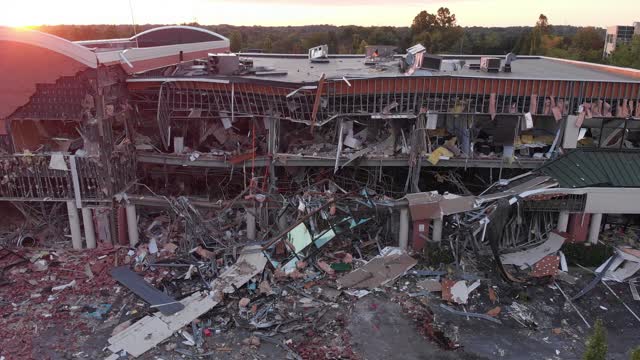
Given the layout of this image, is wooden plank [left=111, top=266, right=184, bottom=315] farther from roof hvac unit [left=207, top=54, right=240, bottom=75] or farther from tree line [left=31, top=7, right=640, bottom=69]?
tree line [left=31, top=7, right=640, bottom=69]

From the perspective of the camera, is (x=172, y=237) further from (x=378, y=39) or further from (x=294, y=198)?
(x=378, y=39)

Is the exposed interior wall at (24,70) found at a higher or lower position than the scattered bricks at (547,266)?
higher

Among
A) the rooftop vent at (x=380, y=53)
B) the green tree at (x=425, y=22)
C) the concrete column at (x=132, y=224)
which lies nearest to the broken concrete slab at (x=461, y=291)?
the concrete column at (x=132, y=224)

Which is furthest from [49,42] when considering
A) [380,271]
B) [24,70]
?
[380,271]

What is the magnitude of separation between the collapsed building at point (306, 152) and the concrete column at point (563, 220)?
40 mm

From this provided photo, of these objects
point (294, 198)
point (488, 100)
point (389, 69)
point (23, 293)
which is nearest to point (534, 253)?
point (488, 100)

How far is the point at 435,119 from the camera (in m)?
15.5

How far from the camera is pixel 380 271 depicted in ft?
43.3

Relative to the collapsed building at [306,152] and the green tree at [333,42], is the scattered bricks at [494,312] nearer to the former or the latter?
the collapsed building at [306,152]

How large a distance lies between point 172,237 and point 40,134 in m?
5.70

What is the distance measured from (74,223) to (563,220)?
15.2 m

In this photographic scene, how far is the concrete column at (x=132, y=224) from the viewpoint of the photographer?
14.8 metres

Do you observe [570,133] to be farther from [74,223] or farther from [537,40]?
[537,40]

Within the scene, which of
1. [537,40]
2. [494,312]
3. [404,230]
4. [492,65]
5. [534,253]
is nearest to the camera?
[494,312]
